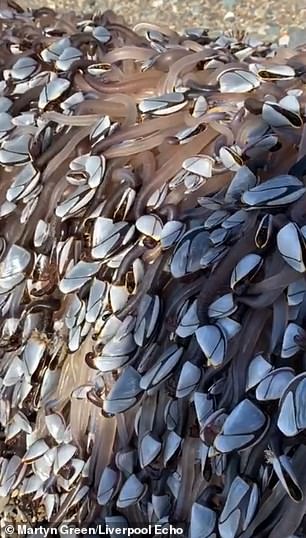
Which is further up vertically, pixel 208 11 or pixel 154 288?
pixel 154 288

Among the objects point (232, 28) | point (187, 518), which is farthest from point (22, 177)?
point (232, 28)

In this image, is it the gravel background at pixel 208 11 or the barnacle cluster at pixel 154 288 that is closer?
the barnacle cluster at pixel 154 288

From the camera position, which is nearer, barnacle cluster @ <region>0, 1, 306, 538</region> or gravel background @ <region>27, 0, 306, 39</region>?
barnacle cluster @ <region>0, 1, 306, 538</region>

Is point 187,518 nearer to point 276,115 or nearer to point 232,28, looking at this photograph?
point 276,115

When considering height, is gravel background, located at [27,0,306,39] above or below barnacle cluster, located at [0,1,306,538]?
below

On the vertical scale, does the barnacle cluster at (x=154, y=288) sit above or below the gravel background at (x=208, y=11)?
above
